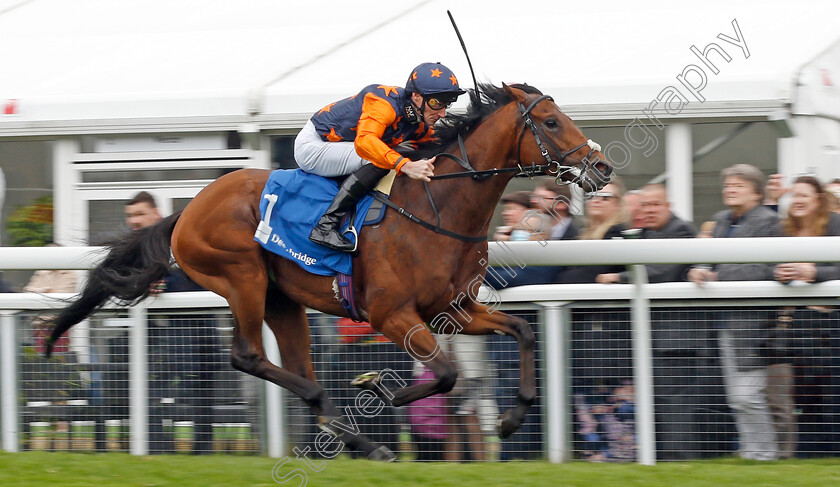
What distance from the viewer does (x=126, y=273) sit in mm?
4922

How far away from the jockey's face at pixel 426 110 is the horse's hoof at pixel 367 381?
1.16 meters

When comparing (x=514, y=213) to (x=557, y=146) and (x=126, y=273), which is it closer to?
(x=557, y=146)

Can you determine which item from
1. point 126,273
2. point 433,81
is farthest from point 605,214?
point 126,273

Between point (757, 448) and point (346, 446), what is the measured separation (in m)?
1.79

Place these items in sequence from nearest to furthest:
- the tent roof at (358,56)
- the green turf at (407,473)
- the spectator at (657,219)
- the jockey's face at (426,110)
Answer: the green turf at (407,473) < the jockey's face at (426,110) < the spectator at (657,219) < the tent roof at (358,56)

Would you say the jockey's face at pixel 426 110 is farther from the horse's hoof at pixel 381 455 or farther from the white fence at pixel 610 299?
the horse's hoof at pixel 381 455

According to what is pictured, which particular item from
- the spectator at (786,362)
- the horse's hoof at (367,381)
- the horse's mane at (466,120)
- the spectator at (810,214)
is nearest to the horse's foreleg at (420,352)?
the horse's hoof at (367,381)

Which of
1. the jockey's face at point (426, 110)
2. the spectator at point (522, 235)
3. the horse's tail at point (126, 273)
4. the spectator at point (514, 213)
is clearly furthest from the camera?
the spectator at point (514, 213)

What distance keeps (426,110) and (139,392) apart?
1.92 meters

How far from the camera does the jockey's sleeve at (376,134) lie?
425 centimetres

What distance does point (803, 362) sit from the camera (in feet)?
14.4

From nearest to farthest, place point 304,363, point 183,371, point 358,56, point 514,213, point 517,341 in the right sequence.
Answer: point 517,341 < point 304,363 < point 183,371 < point 514,213 < point 358,56

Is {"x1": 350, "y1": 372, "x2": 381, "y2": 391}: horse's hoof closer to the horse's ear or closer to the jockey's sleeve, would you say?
the jockey's sleeve

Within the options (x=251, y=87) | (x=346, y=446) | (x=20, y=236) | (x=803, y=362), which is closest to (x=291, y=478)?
(x=346, y=446)
